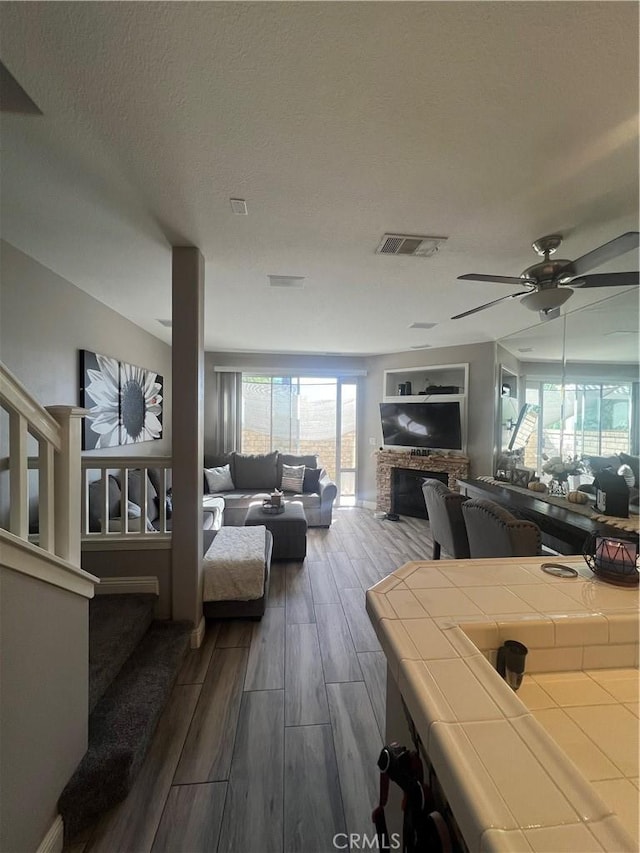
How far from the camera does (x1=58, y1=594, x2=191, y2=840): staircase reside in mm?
1333

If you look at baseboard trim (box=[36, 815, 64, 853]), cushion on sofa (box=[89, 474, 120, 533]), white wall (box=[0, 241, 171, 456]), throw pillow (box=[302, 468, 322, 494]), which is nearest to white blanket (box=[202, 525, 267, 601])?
cushion on sofa (box=[89, 474, 120, 533])

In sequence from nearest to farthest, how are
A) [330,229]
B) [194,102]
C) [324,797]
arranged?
[194,102] < [324,797] < [330,229]

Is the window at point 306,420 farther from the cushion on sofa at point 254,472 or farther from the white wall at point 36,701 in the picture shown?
the white wall at point 36,701

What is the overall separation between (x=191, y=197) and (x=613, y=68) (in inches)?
66.9

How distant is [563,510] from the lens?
107 inches

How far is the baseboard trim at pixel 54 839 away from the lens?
118 cm

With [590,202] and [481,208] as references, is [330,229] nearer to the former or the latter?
[481,208]

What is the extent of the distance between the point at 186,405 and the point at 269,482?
3391 mm

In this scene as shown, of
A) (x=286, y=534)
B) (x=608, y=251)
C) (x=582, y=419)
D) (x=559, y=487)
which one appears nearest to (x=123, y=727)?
(x=286, y=534)

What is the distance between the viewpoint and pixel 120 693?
69.6 inches

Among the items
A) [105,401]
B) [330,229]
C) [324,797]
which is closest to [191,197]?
[330,229]

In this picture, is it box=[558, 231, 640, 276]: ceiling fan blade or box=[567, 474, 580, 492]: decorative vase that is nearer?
box=[558, 231, 640, 276]: ceiling fan blade

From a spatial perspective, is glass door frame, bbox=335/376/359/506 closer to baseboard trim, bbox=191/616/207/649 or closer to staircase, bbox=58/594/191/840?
baseboard trim, bbox=191/616/207/649

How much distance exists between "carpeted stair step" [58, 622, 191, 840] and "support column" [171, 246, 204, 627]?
1.35 feet
